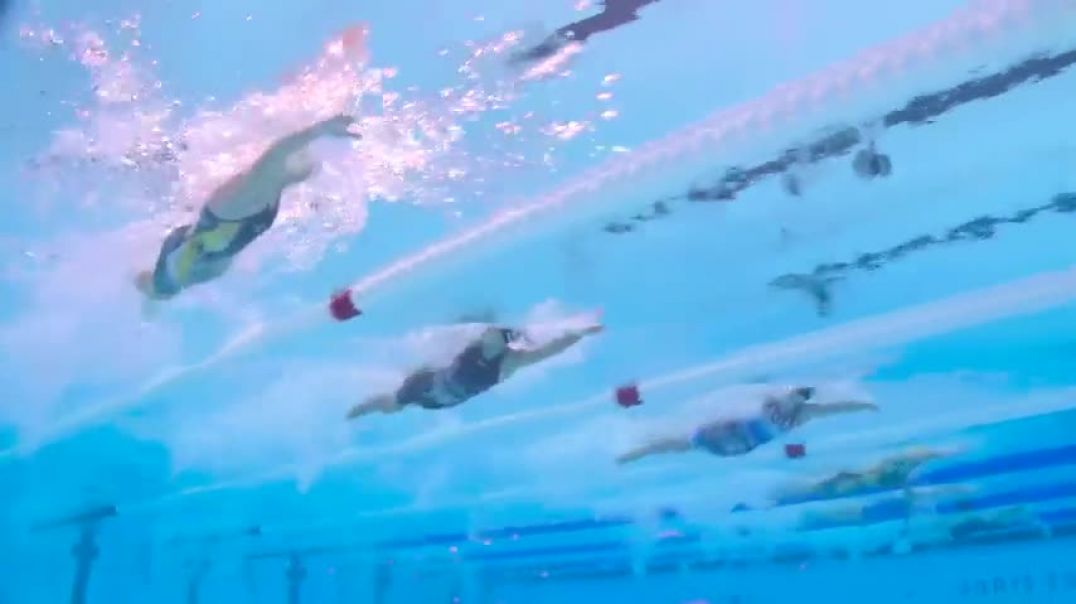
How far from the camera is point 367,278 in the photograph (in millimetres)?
6746

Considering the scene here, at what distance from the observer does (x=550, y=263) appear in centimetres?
645

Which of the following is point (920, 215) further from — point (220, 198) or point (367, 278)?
point (220, 198)

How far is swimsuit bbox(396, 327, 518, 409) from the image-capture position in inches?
311

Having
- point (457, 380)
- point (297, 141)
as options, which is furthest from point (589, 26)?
point (457, 380)

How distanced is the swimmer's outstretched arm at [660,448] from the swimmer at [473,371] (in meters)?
2.12

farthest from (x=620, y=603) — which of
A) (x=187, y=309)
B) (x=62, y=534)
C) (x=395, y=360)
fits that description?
(x=187, y=309)

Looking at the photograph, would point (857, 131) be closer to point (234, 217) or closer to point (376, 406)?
point (234, 217)

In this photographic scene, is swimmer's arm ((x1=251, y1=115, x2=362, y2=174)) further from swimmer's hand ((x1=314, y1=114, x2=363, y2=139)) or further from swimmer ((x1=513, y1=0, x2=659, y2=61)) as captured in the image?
swimmer ((x1=513, y1=0, x2=659, y2=61))

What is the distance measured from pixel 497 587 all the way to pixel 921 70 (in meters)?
13.1

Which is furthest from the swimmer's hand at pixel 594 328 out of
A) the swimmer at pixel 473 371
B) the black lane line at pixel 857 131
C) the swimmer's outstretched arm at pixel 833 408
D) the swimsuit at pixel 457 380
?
the swimmer's outstretched arm at pixel 833 408

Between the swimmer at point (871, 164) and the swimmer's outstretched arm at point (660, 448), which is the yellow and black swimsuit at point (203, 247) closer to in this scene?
the swimmer at point (871, 164)

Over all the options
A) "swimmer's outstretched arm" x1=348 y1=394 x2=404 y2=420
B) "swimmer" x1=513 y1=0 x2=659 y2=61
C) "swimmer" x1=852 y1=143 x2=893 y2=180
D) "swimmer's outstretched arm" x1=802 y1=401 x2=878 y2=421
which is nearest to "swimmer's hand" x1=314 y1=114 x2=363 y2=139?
"swimmer" x1=513 y1=0 x2=659 y2=61

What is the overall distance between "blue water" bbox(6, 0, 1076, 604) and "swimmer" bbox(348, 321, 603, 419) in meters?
0.16

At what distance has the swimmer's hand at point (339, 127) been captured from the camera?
5.25 m
